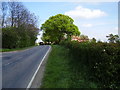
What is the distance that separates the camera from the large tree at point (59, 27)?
92875 mm

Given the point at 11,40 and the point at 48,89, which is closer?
the point at 48,89

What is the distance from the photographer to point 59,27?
91750 mm

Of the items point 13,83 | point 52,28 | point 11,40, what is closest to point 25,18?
point 11,40

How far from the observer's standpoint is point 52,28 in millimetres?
94000

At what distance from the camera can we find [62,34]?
92938mm

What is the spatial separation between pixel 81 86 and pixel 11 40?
41.9 m

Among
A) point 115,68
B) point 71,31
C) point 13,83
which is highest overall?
point 71,31

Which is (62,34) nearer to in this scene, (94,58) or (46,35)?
(46,35)

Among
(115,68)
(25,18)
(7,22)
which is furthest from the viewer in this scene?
(25,18)

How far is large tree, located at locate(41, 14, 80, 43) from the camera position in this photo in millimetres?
92875

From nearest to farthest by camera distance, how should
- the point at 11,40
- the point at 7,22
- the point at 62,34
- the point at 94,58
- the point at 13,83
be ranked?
the point at 94,58 < the point at 13,83 < the point at 11,40 < the point at 7,22 < the point at 62,34

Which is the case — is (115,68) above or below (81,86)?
above

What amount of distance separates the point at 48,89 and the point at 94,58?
2379 millimetres

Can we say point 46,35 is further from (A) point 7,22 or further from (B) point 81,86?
(B) point 81,86
